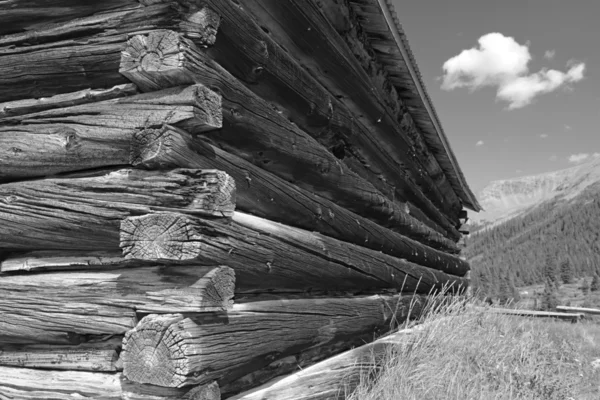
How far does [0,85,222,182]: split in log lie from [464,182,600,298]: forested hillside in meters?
60.2

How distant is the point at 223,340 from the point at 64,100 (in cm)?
133

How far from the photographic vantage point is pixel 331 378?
9.73ft

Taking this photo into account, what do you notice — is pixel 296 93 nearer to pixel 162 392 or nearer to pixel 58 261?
pixel 58 261

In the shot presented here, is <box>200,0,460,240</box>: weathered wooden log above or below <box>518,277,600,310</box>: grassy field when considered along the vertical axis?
above

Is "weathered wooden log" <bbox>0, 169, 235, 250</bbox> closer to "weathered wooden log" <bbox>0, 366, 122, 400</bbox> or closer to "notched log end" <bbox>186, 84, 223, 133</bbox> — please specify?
"notched log end" <bbox>186, 84, 223, 133</bbox>

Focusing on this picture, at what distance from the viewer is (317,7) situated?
325 centimetres

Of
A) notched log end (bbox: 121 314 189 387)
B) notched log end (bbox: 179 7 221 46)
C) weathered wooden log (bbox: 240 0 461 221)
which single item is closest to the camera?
notched log end (bbox: 121 314 189 387)

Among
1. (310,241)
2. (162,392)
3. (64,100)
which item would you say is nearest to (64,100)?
(64,100)

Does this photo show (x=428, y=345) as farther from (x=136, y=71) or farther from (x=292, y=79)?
(x=136, y=71)

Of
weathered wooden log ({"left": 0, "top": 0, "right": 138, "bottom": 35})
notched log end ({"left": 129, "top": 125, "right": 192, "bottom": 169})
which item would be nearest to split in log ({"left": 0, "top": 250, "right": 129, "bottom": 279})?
notched log end ({"left": 129, "top": 125, "right": 192, "bottom": 169})

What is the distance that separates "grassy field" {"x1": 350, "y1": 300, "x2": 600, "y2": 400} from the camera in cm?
306

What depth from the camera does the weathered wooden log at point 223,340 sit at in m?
1.67

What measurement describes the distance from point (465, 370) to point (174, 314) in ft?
8.93

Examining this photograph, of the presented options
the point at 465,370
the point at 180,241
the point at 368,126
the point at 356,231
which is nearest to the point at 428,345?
the point at 465,370
